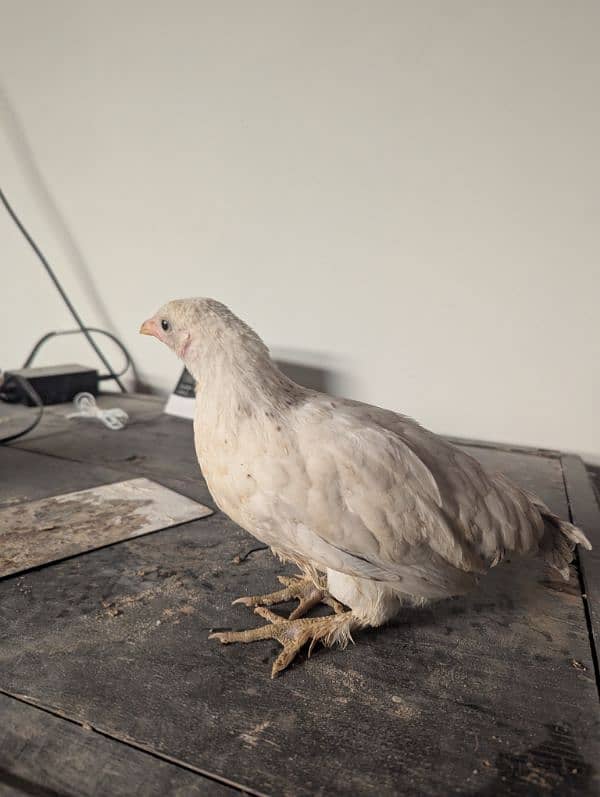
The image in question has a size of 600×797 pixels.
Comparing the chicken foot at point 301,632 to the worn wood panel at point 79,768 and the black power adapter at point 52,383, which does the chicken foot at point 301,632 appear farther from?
the black power adapter at point 52,383

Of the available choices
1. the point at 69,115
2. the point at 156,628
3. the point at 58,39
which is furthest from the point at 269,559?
the point at 58,39

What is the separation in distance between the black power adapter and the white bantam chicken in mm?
1250

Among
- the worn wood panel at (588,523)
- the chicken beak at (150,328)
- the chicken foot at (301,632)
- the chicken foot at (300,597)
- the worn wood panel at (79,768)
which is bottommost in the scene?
the worn wood panel at (588,523)

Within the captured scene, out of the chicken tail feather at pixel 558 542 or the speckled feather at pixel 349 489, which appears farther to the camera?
the chicken tail feather at pixel 558 542

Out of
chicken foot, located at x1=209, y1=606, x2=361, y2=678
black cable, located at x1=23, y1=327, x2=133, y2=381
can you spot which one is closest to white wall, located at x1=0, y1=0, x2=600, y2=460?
black cable, located at x1=23, y1=327, x2=133, y2=381

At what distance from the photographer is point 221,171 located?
5.77 ft

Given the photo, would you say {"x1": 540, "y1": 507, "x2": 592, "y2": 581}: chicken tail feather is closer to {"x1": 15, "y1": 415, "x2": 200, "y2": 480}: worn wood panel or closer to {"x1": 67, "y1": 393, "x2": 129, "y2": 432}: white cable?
{"x1": 15, "y1": 415, "x2": 200, "y2": 480}: worn wood panel

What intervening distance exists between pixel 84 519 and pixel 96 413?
2.53 feet

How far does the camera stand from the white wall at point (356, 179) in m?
1.38

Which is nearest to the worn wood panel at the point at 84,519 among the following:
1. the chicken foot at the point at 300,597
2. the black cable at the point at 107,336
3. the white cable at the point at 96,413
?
the chicken foot at the point at 300,597

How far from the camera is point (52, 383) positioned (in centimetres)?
189

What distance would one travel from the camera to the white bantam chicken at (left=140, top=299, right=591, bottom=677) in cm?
66

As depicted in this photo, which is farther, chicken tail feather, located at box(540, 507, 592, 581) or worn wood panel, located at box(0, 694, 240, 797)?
chicken tail feather, located at box(540, 507, 592, 581)

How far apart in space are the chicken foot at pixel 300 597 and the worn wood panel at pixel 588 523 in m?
0.34
